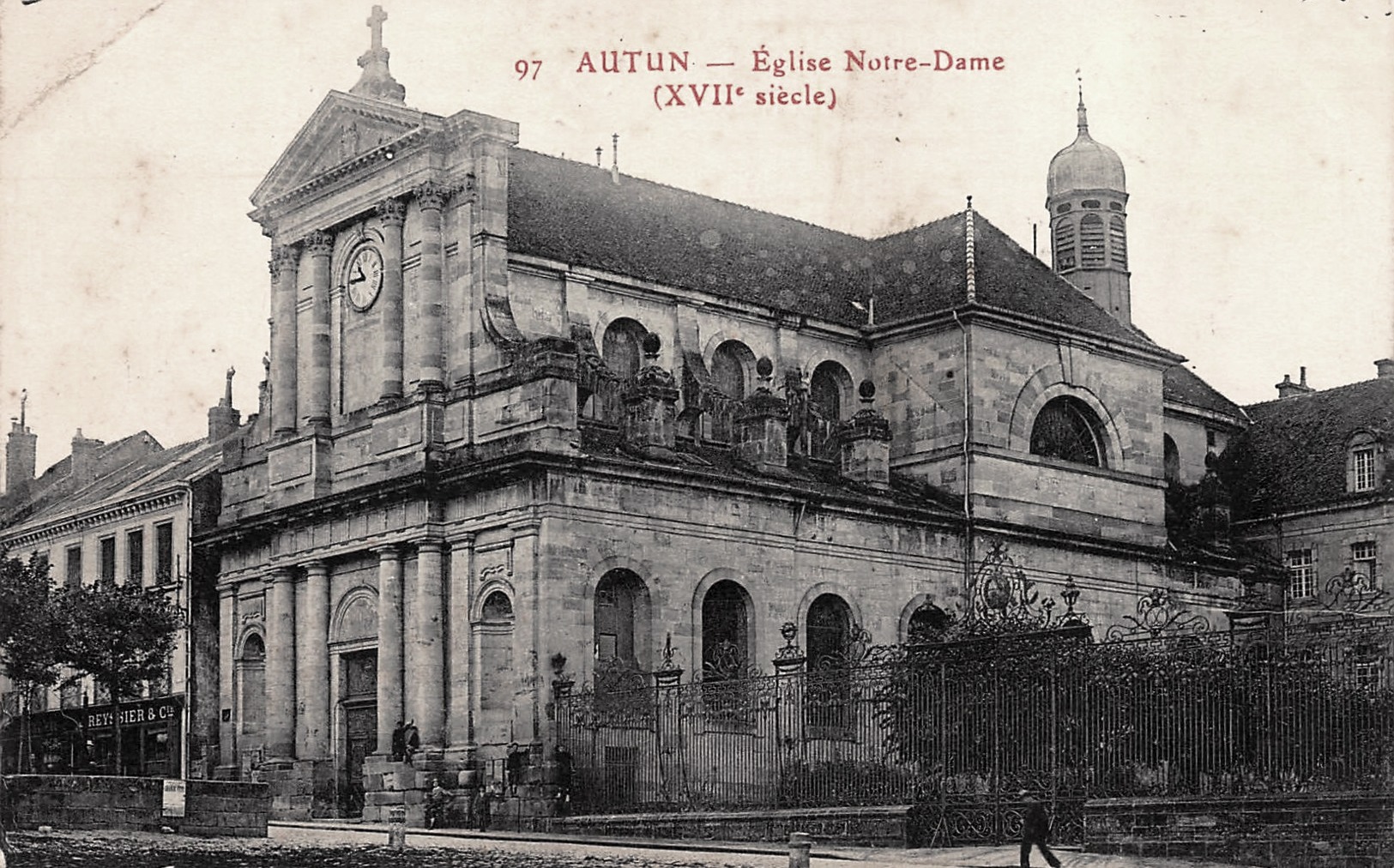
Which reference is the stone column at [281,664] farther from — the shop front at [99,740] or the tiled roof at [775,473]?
the shop front at [99,740]

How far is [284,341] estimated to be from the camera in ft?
133

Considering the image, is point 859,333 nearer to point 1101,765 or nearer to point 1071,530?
point 1071,530

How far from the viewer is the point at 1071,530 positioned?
4266 centimetres

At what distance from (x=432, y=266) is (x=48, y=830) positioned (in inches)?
572

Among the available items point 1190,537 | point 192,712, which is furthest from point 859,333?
point 192,712

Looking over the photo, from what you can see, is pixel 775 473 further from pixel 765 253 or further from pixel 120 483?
pixel 120 483

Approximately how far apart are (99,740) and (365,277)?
54.2 ft

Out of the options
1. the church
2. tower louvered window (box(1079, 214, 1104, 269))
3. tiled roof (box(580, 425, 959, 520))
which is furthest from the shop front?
tower louvered window (box(1079, 214, 1104, 269))

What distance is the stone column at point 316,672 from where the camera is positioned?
124 ft

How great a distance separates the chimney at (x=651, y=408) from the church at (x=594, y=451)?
59mm

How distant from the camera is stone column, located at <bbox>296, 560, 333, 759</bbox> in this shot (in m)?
37.7

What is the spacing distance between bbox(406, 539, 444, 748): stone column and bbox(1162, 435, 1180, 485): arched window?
2184 cm

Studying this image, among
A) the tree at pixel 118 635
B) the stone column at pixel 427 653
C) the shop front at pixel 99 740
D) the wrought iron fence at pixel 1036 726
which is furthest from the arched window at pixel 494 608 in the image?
the shop front at pixel 99 740

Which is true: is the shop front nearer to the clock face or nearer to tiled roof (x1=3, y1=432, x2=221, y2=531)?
tiled roof (x1=3, y1=432, x2=221, y2=531)
